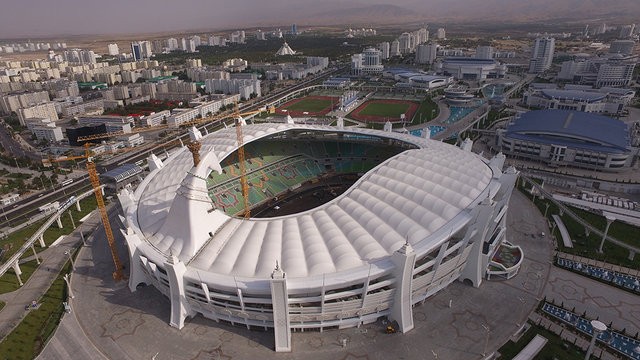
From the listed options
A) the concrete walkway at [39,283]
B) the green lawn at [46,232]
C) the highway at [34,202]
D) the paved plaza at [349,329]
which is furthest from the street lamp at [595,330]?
the highway at [34,202]

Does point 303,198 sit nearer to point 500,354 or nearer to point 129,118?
point 500,354

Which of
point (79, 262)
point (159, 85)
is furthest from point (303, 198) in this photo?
point (159, 85)

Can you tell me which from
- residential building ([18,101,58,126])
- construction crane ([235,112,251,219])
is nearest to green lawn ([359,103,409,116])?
construction crane ([235,112,251,219])

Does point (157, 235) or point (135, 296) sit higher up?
point (157, 235)

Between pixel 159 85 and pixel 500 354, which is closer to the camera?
pixel 500 354

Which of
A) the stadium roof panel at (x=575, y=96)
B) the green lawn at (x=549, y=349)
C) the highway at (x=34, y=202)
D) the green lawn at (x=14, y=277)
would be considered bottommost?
the green lawn at (x=549, y=349)

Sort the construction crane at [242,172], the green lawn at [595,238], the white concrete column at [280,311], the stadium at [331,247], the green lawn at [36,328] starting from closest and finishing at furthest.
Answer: the white concrete column at [280,311], the stadium at [331,247], the green lawn at [36,328], the green lawn at [595,238], the construction crane at [242,172]

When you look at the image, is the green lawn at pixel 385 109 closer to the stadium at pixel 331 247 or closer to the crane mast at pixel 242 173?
the crane mast at pixel 242 173
